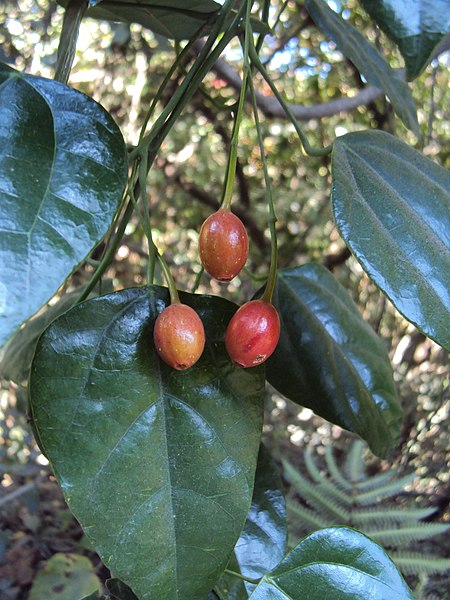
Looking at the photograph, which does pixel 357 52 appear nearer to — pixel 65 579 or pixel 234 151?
pixel 234 151

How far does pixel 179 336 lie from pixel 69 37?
31cm

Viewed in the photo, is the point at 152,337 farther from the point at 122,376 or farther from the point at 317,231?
the point at 317,231

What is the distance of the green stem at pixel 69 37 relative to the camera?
1.81ft

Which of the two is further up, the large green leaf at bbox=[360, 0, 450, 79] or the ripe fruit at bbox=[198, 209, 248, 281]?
the large green leaf at bbox=[360, 0, 450, 79]

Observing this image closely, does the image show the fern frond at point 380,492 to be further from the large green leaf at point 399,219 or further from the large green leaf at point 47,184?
the large green leaf at point 47,184

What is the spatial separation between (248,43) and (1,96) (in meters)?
0.20

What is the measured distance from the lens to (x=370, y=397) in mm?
692

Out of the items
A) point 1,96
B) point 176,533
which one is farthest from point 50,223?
point 176,533

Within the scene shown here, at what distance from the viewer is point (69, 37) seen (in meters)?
0.57

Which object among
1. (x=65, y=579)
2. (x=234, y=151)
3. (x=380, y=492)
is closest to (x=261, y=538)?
(x=234, y=151)

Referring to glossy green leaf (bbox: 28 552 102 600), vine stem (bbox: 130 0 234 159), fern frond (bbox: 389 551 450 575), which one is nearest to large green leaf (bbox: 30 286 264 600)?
vine stem (bbox: 130 0 234 159)

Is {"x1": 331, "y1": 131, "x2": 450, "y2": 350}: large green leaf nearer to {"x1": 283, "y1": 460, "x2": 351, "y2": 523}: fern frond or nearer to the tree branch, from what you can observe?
the tree branch

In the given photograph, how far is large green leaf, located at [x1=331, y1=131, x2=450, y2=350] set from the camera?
41 centimetres

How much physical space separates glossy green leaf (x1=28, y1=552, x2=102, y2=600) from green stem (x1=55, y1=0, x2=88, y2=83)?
1.11m
